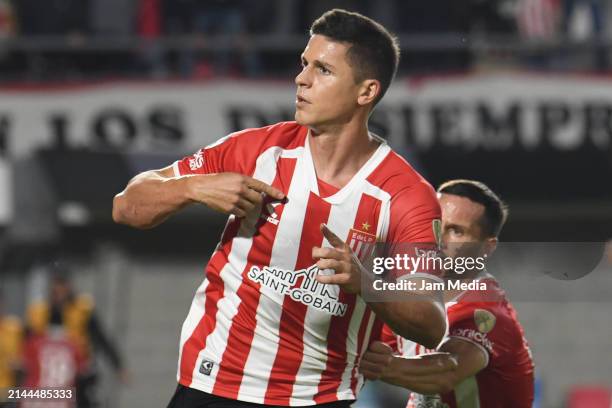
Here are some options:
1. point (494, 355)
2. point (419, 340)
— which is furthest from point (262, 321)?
point (494, 355)

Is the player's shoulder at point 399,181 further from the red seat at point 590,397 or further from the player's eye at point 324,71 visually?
the red seat at point 590,397

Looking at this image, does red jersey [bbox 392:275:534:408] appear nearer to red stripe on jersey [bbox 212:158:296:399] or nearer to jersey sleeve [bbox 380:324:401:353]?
jersey sleeve [bbox 380:324:401:353]

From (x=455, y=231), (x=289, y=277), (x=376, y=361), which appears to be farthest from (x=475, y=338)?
(x=289, y=277)

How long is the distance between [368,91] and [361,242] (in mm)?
509

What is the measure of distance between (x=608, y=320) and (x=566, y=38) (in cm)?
285

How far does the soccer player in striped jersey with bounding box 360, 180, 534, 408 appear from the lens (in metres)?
4.14

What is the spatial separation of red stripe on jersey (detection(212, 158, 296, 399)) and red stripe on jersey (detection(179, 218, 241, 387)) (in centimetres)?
9

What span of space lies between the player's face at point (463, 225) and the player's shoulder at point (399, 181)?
0.66 meters

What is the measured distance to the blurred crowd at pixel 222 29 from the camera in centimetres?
992

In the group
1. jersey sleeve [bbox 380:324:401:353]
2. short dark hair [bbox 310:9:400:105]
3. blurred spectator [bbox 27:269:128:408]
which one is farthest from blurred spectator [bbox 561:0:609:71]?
short dark hair [bbox 310:9:400:105]

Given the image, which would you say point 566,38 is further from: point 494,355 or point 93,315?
point 494,355

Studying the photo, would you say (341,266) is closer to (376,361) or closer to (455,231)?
(376,361)

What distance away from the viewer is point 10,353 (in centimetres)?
972
